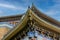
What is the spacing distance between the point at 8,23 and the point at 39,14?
3.35m

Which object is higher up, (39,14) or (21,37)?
(39,14)

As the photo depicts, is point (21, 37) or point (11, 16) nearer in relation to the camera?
point (21, 37)

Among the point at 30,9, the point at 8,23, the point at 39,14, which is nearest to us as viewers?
the point at 30,9

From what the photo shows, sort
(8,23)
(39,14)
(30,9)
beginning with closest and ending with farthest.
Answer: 1. (30,9)
2. (39,14)
3. (8,23)

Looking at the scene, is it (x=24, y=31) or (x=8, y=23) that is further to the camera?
(x=8, y=23)

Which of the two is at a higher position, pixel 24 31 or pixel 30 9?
pixel 30 9

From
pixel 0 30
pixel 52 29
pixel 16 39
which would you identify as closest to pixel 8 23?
pixel 0 30

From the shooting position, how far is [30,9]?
25.4 ft

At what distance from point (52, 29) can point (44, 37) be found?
19.2 inches

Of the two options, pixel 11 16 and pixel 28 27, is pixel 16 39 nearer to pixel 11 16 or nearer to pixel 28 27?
pixel 28 27

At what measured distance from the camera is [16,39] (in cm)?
805

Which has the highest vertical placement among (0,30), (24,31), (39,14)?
(39,14)

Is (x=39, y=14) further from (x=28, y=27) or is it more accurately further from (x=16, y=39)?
(x=16, y=39)

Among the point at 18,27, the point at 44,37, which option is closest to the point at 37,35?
the point at 44,37
